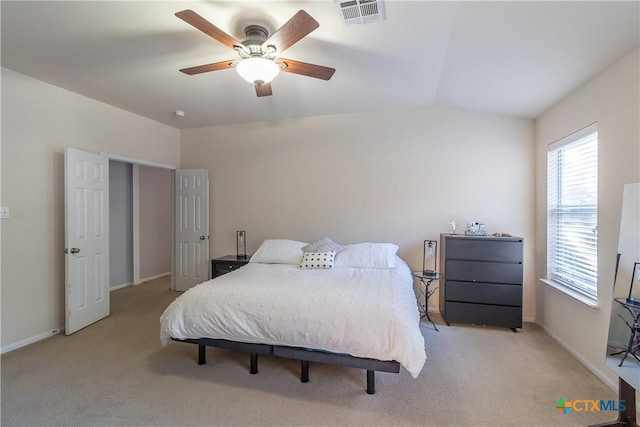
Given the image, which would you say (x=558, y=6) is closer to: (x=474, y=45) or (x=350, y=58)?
(x=474, y=45)

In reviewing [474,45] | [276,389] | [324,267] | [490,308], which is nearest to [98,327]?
[276,389]

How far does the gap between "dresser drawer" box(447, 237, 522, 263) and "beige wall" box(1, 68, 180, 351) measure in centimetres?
435

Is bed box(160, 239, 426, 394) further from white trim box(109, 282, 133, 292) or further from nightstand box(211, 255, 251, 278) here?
white trim box(109, 282, 133, 292)

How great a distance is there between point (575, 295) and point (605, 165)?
1185mm

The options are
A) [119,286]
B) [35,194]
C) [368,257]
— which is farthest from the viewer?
[119,286]

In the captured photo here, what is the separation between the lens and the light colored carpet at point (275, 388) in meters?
1.81

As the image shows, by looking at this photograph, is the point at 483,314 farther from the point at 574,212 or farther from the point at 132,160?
the point at 132,160

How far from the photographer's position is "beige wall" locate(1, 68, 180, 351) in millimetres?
2664

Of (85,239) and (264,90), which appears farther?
(85,239)

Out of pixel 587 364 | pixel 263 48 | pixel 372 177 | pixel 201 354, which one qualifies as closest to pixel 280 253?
pixel 201 354

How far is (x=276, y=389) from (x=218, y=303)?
77 centimetres

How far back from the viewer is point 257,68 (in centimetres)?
192

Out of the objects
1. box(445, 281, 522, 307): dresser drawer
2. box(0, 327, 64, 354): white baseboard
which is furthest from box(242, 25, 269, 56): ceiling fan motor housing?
box(0, 327, 64, 354): white baseboard

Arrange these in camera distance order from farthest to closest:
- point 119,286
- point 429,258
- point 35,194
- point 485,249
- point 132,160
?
point 119,286, point 132,160, point 429,258, point 485,249, point 35,194
